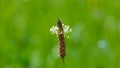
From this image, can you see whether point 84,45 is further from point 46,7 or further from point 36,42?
point 46,7

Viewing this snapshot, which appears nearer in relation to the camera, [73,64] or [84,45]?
[73,64]

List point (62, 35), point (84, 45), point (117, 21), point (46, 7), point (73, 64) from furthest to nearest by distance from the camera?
1. point (46, 7)
2. point (117, 21)
3. point (84, 45)
4. point (73, 64)
5. point (62, 35)

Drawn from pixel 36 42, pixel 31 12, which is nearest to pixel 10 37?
pixel 36 42

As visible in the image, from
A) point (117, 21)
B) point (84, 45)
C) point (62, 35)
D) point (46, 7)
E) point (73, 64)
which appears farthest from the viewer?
point (46, 7)

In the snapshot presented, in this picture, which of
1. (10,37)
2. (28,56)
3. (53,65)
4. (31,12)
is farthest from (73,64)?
(31,12)

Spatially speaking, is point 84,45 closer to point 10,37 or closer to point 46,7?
point 10,37

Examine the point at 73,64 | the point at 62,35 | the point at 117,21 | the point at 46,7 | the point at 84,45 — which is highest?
the point at 46,7

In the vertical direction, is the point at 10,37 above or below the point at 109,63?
above
